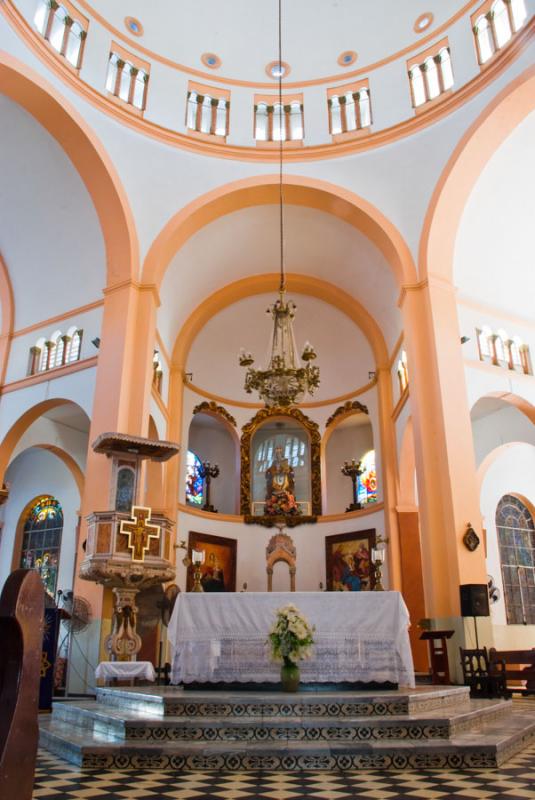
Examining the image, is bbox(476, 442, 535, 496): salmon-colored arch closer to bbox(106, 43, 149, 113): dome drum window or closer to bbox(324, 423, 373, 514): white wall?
bbox(324, 423, 373, 514): white wall

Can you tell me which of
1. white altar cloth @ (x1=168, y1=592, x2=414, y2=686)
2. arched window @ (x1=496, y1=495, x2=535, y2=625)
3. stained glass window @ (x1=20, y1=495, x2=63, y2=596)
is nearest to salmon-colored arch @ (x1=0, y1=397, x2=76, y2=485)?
stained glass window @ (x1=20, y1=495, x2=63, y2=596)

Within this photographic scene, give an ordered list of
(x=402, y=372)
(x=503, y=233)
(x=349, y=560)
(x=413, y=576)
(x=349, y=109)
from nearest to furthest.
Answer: (x=503, y=233) → (x=349, y=109) → (x=413, y=576) → (x=402, y=372) → (x=349, y=560)

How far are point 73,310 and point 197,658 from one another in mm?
7887

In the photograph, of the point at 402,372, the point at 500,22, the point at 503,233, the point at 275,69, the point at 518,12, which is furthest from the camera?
the point at 402,372

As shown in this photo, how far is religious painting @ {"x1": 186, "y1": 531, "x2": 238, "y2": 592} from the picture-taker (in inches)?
581

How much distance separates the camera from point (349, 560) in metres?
→ 15.0

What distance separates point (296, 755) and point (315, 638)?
1.78 meters

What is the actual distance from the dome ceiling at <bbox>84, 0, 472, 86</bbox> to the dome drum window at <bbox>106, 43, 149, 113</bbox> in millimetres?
368

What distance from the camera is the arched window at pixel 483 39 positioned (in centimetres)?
1073

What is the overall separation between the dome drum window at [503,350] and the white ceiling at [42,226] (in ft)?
23.8

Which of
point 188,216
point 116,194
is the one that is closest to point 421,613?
point 188,216

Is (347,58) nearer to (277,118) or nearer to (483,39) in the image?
(277,118)

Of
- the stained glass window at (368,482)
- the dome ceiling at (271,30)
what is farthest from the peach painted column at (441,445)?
the stained glass window at (368,482)

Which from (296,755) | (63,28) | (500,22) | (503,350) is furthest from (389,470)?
(63,28)
